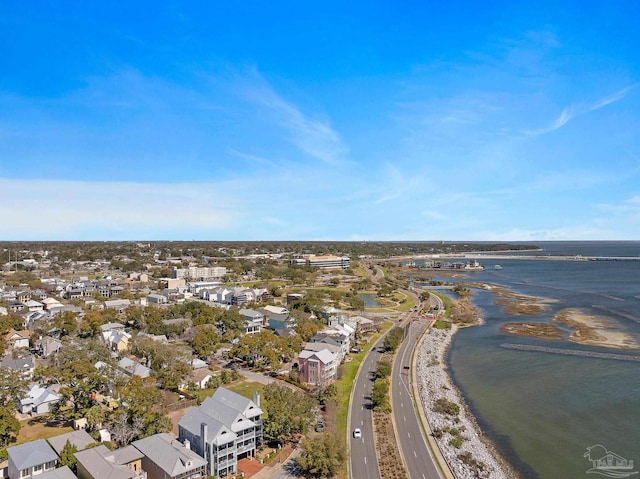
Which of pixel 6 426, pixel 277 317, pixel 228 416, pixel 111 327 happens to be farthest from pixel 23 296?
pixel 228 416

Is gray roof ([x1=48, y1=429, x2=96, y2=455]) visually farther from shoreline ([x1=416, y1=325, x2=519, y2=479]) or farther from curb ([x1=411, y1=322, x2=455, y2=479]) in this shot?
shoreline ([x1=416, y1=325, x2=519, y2=479])

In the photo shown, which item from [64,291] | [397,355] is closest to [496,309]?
[397,355]

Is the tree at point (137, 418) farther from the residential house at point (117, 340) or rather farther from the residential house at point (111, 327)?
the residential house at point (111, 327)

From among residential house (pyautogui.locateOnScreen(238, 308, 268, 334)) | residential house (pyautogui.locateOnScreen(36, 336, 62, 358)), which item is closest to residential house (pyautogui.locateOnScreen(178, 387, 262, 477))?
residential house (pyautogui.locateOnScreen(36, 336, 62, 358))

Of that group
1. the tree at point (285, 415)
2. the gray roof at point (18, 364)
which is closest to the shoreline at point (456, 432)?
the tree at point (285, 415)

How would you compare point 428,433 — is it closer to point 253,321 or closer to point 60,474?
point 60,474
